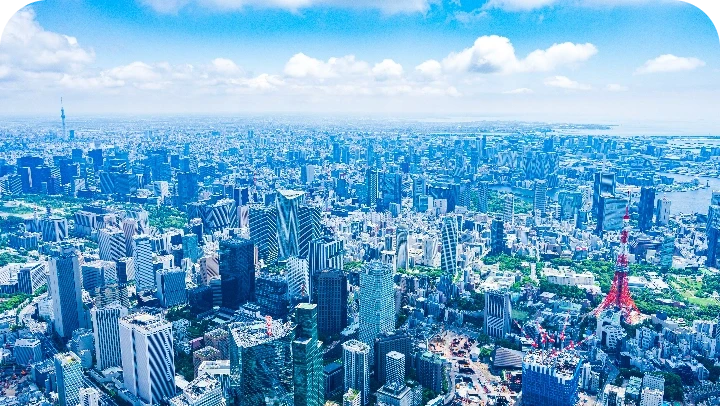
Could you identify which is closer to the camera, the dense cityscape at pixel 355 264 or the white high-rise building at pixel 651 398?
the white high-rise building at pixel 651 398

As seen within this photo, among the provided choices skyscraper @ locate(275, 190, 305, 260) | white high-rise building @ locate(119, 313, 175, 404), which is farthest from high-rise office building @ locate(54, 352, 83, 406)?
skyscraper @ locate(275, 190, 305, 260)

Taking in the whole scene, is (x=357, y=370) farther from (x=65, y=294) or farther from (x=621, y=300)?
(x=621, y=300)

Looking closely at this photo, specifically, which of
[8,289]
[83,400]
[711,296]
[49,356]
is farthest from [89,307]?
[711,296]

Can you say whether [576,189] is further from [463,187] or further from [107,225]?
[107,225]

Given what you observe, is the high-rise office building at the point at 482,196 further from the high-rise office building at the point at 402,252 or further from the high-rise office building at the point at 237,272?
the high-rise office building at the point at 237,272

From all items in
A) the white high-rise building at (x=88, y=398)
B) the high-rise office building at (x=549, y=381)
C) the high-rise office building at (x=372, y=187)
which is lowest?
the white high-rise building at (x=88, y=398)

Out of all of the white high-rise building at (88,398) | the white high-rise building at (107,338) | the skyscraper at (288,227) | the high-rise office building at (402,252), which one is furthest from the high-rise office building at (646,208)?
the white high-rise building at (88,398)
